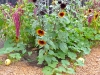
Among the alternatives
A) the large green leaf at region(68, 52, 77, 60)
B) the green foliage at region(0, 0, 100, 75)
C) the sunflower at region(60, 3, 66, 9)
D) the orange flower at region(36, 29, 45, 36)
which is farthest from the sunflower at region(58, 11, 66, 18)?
the large green leaf at region(68, 52, 77, 60)

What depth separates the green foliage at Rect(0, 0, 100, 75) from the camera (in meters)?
4.08

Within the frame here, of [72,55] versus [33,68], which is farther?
[72,55]

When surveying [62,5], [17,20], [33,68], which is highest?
[62,5]

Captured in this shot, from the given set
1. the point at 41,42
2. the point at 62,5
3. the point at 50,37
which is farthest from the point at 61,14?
the point at 41,42

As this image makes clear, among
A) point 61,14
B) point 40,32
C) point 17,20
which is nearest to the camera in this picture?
point 40,32

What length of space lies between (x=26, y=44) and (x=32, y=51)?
142 mm

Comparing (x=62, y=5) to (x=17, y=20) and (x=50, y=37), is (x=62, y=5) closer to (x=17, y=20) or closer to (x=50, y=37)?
(x=50, y=37)

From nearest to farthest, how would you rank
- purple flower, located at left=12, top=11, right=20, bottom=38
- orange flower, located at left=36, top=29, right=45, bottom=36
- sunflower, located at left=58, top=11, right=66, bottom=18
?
orange flower, located at left=36, top=29, right=45, bottom=36
sunflower, located at left=58, top=11, right=66, bottom=18
purple flower, located at left=12, top=11, right=20, bottom=38

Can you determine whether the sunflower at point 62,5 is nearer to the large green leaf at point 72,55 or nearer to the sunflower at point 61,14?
the sunflower at point 61,14

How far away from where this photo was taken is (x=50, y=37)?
4.16 m

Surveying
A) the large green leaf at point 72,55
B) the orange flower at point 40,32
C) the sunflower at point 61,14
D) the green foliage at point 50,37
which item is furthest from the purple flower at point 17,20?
the large green leaf at point 72,55

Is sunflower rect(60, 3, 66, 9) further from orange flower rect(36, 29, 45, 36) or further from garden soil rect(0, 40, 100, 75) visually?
garden soil rect(0, 40, 100, 75)

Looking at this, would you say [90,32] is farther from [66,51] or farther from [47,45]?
[47,45]

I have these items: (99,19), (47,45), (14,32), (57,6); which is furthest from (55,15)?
(99,19)
